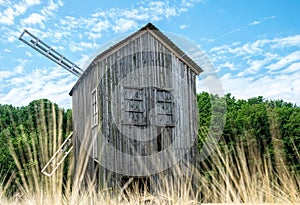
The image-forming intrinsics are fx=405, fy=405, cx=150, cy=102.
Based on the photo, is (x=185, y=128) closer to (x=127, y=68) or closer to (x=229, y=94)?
(x=127, y=68)

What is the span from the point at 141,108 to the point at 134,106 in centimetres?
23

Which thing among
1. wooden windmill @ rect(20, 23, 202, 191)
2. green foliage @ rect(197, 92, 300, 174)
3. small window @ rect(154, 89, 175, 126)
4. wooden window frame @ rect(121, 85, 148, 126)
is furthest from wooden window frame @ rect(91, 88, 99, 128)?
green foliage @ rect(197, 92, 300, 174)

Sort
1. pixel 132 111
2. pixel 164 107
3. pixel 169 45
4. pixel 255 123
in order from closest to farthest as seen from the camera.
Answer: pixel 132 111, pixel 164 107, pixel 169 45, pixel 255 123

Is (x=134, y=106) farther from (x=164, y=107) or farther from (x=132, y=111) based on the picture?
(x=164, y=107)

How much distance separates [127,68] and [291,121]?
13.9 meters

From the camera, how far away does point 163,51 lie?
1404 centimetres

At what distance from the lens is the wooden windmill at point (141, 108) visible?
12.6 m

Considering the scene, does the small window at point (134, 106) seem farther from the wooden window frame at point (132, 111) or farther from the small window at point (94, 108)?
the small window at point (94, 108)

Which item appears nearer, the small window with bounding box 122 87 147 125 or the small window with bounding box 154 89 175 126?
the small window with bounding box 122 87 147 125

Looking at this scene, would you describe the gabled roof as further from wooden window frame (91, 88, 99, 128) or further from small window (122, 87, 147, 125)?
small window (122, 87, 147, 125)

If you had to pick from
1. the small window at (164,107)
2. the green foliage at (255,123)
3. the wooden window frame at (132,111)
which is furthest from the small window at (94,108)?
the green foliage at (255,123)

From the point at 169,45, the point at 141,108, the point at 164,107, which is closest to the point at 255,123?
the point at 169,45

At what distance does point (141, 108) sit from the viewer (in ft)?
42.6

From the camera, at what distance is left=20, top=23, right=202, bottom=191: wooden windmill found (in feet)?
41.3
